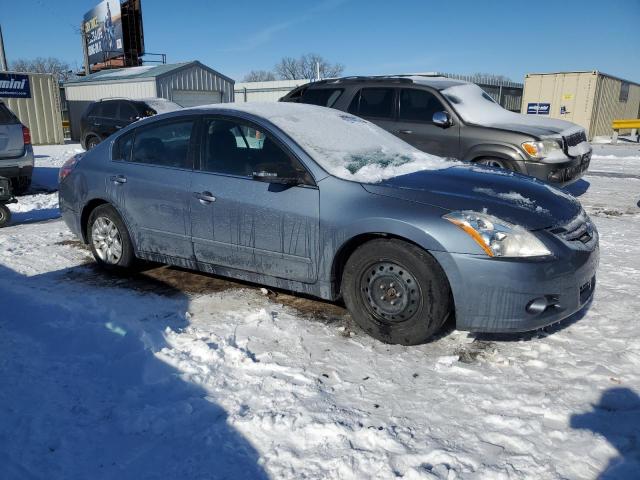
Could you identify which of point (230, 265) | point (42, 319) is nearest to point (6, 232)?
point (42, 319)

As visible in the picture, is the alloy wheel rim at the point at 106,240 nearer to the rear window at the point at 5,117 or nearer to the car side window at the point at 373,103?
the rear window at the point at 5,117

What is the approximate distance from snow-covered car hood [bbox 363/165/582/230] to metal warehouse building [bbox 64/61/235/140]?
20.6m

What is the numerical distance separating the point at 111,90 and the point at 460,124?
20.5m

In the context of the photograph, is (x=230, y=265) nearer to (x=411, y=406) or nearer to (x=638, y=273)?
(x=411, y=406)

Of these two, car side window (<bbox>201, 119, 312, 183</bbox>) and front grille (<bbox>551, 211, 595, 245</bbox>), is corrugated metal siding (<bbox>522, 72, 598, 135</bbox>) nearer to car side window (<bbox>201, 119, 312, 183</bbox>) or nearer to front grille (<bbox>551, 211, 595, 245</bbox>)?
front grille (<bbox>551, 211, 595, 245</bbox>)

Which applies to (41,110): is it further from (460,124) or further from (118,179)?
Result: (118,179)

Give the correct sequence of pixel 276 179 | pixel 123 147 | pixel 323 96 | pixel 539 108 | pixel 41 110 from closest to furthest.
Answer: pixel 276 179 < pixel 123 147 < pixel 323 96 < pixel 41 110 < pixel 539 108

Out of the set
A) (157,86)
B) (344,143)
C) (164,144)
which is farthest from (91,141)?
(344,143)

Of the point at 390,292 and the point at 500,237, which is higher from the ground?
the point at 500,237

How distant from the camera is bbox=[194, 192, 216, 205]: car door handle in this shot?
13.4ft

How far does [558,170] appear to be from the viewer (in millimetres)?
7117

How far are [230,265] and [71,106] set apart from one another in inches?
960

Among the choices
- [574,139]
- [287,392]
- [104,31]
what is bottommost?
[287,392]

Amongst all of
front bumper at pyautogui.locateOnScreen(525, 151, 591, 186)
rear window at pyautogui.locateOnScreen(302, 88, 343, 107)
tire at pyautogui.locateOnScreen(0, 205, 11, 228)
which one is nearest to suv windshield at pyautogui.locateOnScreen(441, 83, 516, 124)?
front bumper at pyautogui.locateOnScreen(525, 151, 591, 186)
